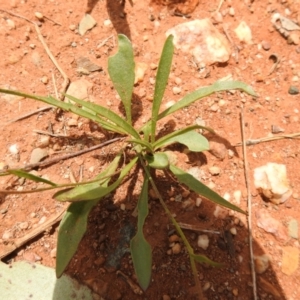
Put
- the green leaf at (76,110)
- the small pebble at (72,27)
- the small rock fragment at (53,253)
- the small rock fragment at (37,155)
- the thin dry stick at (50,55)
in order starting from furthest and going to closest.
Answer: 1. the small pebble at (72,27)
2. the thin dry stick at (50,55)
3. the small rock fragment at (37,155)
4. the small rock fragment at (53,253)
5. the green leaf at (76,110)

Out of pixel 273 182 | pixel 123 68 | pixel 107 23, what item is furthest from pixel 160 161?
pixel 107 23

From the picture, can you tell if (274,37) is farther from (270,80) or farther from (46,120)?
(46,120)

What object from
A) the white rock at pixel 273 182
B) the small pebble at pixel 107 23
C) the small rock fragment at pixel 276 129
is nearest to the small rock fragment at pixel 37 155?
the small pebble at pixel 107 23

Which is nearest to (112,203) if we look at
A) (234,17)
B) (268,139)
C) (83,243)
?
(83,243)

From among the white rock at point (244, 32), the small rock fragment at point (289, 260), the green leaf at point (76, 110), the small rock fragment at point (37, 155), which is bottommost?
the small rock fragment at point (289, 260)

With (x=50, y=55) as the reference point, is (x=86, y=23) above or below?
above

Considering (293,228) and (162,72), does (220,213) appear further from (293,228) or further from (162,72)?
(162,72)

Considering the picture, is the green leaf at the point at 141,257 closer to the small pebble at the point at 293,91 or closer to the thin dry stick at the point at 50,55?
the thin dry stick at the point at 50,55
